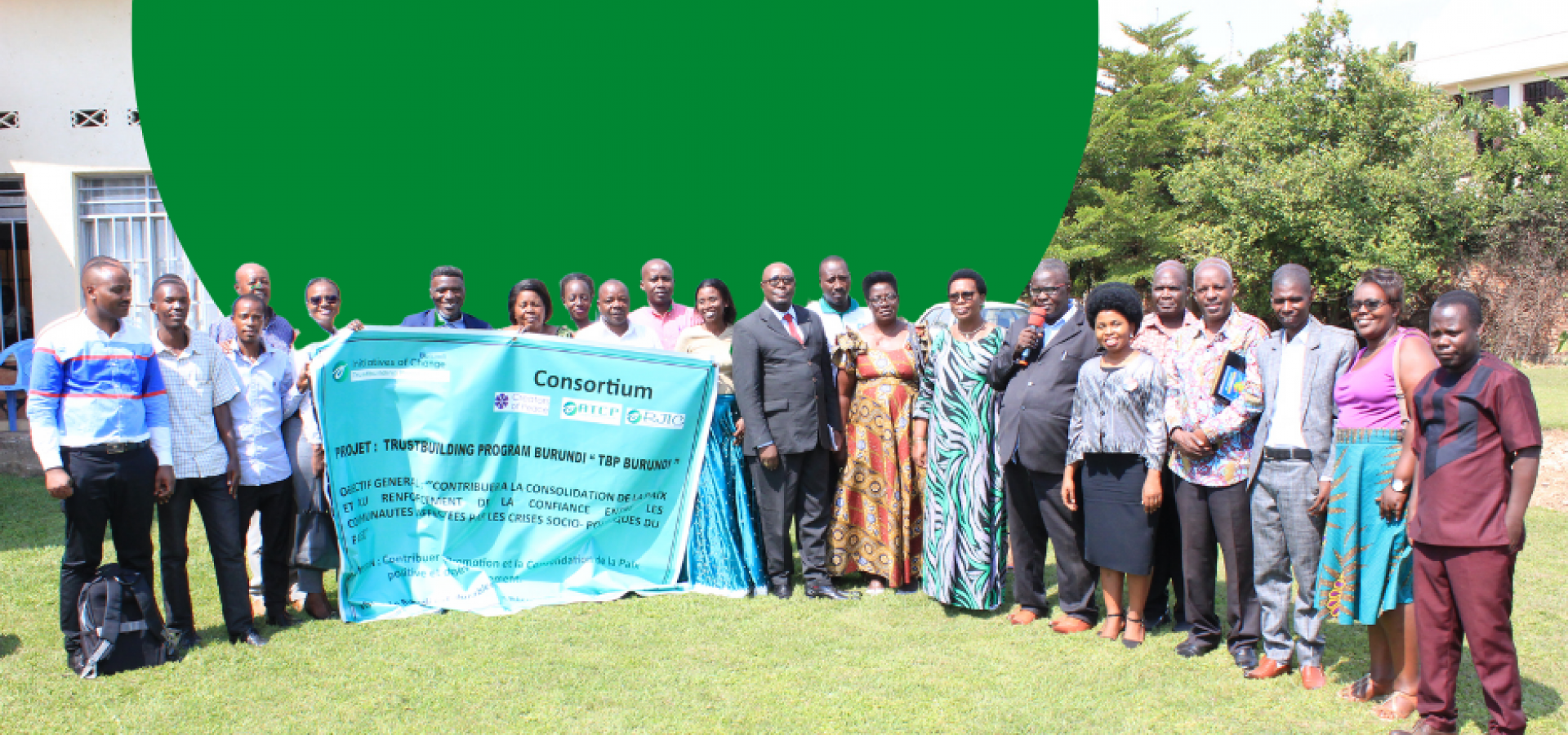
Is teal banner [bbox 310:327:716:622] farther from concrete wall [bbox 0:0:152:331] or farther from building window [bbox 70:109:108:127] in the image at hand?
building window [bbox 70:109:108:127]

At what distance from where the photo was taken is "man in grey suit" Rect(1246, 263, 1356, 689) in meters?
3.68

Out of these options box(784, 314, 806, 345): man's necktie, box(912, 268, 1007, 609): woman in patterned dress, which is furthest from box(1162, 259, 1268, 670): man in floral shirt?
box(784, 314, 806, 345): man's necktie

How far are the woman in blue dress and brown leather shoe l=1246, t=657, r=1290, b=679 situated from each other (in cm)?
233

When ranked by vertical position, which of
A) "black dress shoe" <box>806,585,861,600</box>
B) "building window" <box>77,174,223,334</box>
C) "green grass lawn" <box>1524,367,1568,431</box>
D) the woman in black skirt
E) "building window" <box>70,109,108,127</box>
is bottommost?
"black dress shoe" <box>806,585,861,600</box>

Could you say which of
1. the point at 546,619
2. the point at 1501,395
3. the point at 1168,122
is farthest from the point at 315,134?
the point at 1168,122

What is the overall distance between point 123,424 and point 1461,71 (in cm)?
3977

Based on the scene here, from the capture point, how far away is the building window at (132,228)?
929 centimetres

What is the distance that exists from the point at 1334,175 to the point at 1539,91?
14.9 metres

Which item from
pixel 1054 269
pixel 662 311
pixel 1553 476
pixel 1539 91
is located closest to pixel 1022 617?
pixel 1054 269

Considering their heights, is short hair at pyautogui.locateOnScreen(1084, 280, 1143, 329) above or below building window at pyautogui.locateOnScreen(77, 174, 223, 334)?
below

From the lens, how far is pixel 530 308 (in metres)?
5.29

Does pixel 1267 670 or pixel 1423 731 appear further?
pixel 1267 670

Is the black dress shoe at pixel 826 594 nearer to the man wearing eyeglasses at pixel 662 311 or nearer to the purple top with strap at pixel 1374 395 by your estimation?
the man wearing eyeglasses at pixel 662 311
